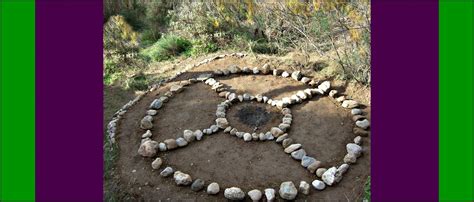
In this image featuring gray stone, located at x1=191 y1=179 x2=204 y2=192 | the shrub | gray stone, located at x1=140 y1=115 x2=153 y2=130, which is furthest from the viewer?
the shrub

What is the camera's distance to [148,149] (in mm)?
5605

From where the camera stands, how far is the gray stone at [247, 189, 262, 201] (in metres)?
4.76

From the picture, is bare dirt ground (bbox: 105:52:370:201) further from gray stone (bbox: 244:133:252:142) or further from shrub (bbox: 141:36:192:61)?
shrub (bbox: 141:36:192:61)

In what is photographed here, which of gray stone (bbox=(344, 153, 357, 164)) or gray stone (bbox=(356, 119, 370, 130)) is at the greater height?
gray stone (bbox=(356, 119, 370, 130))

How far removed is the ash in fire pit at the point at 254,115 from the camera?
6.34m

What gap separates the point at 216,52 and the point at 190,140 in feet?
12.6

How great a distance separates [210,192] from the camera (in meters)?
4.89

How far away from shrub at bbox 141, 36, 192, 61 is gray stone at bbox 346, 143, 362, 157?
17.2ft

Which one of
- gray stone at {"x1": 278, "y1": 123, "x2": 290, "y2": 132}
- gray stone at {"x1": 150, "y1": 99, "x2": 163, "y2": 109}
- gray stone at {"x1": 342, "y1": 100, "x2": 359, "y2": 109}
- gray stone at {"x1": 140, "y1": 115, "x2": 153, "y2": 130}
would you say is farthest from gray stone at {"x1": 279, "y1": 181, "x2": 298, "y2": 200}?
gray stone at {"x1": 150, "y1": 99, "x2": 163, "y2": 109}

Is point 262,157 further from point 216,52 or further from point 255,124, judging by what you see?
point 216,52

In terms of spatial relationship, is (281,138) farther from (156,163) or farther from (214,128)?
(156,163)

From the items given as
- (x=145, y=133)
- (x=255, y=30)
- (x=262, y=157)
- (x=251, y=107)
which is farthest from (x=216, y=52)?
(x=262, y=157)

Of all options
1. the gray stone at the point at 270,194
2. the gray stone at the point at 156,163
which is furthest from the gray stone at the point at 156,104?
the gray stone at the point at 270,194

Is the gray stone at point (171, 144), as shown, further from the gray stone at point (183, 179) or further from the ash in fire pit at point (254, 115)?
the ash in fire pit at point (254, 115)
